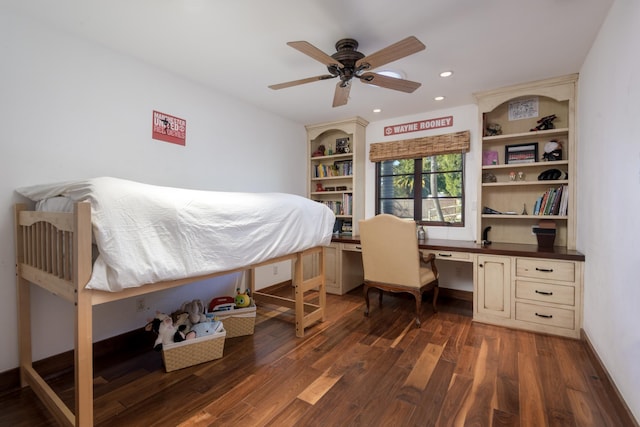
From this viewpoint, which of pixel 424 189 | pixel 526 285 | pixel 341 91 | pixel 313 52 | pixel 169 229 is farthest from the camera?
pixel 424 189

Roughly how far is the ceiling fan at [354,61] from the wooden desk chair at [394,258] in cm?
113

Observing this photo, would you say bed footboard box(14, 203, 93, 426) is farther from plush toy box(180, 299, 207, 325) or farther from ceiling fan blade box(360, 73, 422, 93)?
ceiling fan blade box(360, 73, 422, 93)

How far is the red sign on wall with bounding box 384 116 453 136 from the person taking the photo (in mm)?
3627

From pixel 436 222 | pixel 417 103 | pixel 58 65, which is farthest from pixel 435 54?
pixel 58 65

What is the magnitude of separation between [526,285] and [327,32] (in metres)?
2.70

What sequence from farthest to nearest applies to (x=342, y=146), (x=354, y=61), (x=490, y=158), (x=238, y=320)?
1. (x=342, y=146)
2. (x=490, y=158)
3. (x=238, y=320)
4. (x=354, y=61)

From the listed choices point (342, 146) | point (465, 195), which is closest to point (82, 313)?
point (342, 146)

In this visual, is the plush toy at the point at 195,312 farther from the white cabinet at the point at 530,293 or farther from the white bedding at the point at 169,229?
the white cabinet at the point at 530,293

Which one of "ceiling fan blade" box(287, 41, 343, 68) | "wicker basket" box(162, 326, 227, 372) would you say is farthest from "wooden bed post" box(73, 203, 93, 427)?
"ceiling fan blade" box(287, 41, 343, 68)

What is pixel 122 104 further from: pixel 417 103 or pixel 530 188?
pixel 530 188

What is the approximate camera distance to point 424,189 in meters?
3.83

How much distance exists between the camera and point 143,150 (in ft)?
8.11

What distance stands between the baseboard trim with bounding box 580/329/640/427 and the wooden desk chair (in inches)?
47.5

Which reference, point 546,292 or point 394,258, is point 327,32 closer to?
point 394,258
